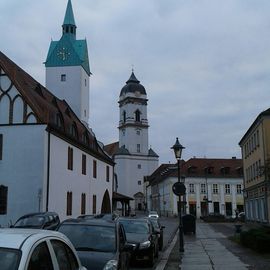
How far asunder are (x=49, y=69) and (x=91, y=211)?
2312 centimetres

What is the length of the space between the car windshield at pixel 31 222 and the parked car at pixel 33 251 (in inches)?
711

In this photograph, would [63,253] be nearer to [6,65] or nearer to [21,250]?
[21,250]

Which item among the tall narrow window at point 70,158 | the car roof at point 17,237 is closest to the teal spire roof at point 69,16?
the tall narrow window at point 70,158

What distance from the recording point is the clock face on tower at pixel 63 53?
63.5 meters

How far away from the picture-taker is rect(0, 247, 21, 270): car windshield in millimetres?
4426

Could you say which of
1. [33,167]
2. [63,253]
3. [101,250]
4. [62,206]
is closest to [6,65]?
[33,167]

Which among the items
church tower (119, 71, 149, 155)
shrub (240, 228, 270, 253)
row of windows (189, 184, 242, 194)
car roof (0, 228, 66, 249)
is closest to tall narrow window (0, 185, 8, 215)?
shrub (240, 228, 270, 253)

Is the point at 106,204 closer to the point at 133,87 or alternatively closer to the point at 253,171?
the point at 253,171

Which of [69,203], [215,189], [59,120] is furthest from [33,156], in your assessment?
[215,189]

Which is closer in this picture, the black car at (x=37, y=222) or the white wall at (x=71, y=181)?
the black car at (x=37, y=222)

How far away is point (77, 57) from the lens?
6306 centimetres

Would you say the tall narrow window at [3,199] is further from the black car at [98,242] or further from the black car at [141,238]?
the black car at [98,242]

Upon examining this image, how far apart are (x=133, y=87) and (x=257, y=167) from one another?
3254 inches

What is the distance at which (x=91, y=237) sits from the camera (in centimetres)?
1101
